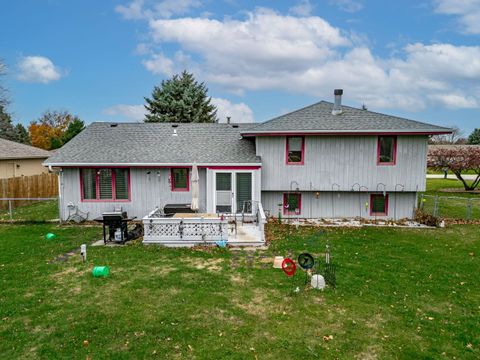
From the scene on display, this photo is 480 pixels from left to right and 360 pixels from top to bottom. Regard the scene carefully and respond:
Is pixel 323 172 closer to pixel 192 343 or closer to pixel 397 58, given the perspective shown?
pixel 192 343

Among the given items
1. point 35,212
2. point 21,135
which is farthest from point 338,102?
point 21,135

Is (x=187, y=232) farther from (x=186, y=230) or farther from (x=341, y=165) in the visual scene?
(x=341, y=165)

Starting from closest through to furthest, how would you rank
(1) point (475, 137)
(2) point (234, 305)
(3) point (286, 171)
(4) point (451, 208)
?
(2) point (234, 305) → (3) point (286, 171) → (4) point (451, 208) → (1) point (475, 137)

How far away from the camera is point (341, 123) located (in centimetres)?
1394

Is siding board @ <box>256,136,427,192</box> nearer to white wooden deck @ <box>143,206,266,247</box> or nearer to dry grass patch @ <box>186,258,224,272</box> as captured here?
white wooden deck @ <box>143,206,266,247</box>

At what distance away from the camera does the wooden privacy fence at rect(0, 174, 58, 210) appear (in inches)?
682

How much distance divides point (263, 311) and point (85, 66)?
2545 cm

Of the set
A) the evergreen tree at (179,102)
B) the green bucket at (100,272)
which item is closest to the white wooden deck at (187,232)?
the green bucket at (100,272)

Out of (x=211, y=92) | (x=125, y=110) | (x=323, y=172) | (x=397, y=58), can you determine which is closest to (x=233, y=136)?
(x=323, y=172)

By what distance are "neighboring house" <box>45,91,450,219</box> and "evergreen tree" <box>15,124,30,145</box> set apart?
41.4 m

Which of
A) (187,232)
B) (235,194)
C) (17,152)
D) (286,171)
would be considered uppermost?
(17,152)

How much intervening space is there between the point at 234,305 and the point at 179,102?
2802 cm

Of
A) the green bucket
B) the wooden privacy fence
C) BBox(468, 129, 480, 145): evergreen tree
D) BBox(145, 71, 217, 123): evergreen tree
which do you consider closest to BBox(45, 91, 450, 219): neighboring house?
the wooden privacy fence

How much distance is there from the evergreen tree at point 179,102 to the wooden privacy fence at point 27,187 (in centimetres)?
1375
